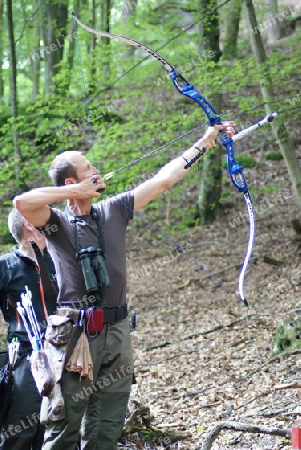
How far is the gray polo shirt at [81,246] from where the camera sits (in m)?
2.86

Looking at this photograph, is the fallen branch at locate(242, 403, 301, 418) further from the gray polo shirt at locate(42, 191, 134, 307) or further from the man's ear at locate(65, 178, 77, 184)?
the man's ear at locate(65, 178, 77, 184)

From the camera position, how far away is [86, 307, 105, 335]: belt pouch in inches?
109

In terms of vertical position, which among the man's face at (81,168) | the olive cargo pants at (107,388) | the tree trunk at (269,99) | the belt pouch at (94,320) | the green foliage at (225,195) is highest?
the tree trunk at (269,99)

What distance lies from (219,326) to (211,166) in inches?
198

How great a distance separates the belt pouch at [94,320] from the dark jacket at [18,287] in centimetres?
74

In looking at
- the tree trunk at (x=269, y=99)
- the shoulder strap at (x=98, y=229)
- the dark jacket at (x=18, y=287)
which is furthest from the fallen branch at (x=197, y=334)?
the shoulder strap at (x=98, y=229)

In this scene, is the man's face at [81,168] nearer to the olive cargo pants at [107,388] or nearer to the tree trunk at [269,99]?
the olive cargo pants at [107,388]

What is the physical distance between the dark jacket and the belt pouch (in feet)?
2.41

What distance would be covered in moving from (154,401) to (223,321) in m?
2.42

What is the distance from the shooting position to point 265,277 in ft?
29.9

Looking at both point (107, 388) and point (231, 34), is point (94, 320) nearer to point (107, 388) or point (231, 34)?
point (107, 388)

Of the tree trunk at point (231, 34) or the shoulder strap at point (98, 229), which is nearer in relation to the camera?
the shoulder strap at point (98, 229)

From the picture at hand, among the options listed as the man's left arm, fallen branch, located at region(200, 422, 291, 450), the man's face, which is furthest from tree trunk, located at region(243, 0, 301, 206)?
the man's face

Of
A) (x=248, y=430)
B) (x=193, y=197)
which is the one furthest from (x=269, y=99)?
(x=248, y=430)
